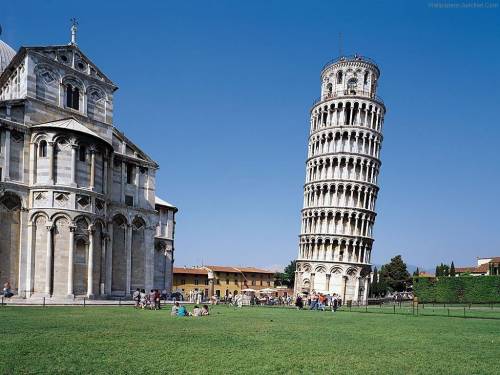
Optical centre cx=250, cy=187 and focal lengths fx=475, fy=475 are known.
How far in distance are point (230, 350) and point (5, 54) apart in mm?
44766

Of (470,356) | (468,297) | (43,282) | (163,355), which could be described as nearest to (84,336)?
(163,355)

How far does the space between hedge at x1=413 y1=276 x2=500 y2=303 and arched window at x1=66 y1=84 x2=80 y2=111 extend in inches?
1715

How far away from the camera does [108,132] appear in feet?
131

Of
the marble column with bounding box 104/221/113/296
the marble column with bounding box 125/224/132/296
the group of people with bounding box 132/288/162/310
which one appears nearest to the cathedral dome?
the marble column with bounding box 125/224/132/296

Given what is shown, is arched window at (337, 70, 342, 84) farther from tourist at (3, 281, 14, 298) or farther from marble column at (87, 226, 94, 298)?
tourist at (3, 281, 14, 298)

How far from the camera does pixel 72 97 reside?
1460 inches

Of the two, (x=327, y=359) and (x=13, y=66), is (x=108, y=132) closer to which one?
(x=13, y=66)

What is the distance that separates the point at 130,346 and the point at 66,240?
75.2ft

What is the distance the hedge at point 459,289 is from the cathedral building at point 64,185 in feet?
112

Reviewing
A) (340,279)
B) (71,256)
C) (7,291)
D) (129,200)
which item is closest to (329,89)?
(340,279)

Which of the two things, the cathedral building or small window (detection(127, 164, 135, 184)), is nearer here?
the cathedral building

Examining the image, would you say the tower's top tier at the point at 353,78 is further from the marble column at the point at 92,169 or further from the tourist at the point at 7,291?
the tourist at the point at 7,291

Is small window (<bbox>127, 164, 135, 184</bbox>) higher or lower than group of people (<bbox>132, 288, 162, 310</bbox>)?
higher

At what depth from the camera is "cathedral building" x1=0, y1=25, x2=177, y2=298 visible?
3161 cm
